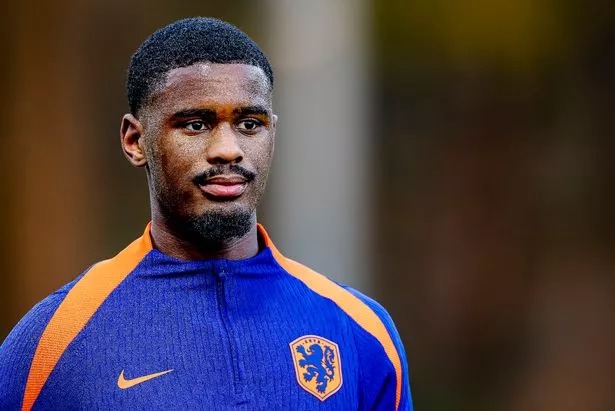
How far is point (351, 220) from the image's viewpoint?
357 inches

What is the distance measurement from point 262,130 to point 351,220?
18.5 ft

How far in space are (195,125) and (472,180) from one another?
6.12 metres

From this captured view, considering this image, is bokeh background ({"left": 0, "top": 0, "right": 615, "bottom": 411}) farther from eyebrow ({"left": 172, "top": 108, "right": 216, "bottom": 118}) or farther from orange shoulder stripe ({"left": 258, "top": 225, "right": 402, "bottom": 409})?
eyebrow ({"left": 172, "top": 108, "right": 216, "bottom": 118})

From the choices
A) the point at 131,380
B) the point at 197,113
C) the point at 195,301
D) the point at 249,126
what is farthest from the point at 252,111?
the point at 131,380

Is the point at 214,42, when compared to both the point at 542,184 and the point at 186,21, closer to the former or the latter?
the point at 186,21

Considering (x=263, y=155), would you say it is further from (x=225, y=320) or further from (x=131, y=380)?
(x=131, y=380)

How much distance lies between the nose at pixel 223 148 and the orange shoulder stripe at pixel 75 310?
1.18 feet

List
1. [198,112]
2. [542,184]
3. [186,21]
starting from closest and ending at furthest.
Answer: [198,112] < [186,21] < [542,184]

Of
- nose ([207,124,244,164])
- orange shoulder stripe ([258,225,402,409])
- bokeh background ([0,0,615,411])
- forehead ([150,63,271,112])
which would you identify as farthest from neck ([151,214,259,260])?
bokeh background ([0,0,615,411])

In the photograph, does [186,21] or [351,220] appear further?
[351,220]

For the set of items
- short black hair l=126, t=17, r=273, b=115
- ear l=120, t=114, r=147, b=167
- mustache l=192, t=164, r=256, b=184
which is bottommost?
mustache l=192, t=164, r=256, b=184

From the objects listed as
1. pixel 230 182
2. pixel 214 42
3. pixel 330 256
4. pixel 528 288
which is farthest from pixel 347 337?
pixel 528 288

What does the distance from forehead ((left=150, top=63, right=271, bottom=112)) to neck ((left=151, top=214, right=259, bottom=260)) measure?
13.3 inches

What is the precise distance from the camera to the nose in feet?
11.0
